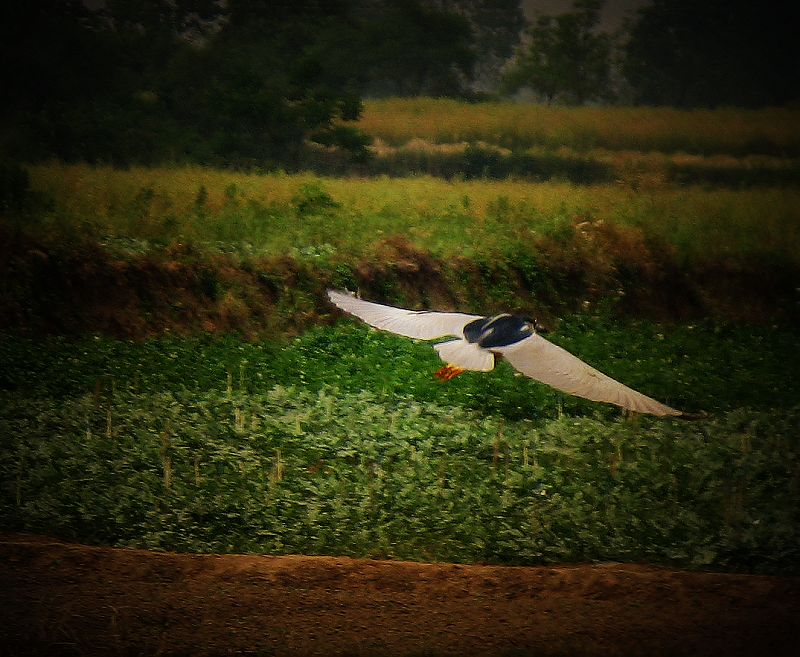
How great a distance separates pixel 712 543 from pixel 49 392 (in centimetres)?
404

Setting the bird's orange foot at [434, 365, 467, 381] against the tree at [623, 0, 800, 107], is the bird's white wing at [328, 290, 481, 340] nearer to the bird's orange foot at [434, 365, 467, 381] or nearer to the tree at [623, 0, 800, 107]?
the bird's orange foot at [434, 365, 467, 381]

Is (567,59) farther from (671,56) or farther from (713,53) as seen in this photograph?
(713,53)

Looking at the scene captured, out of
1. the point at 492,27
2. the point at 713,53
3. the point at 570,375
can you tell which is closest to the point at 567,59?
the point at 492,27

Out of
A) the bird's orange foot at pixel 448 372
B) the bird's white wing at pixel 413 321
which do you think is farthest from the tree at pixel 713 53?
the bird's orange foot at pixel 448 372

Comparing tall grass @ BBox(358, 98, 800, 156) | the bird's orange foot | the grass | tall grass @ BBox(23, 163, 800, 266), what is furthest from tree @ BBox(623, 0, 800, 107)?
Result: the bird's orange foot

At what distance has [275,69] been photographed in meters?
8.01

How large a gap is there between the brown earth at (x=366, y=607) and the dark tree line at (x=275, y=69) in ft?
14.5

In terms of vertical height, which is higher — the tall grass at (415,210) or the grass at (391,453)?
the tall grass at (415,210)

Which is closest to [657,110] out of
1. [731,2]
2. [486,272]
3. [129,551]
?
[731,2]

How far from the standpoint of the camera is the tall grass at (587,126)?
7.91 m

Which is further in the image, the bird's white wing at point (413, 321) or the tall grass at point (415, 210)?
the tall grass at point (415, 210)

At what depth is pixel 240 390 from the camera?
6.27 m

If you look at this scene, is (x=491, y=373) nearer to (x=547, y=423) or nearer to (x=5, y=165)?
(x=547, y=423)

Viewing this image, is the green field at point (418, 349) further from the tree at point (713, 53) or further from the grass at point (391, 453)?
the tree at point (713, 53)
